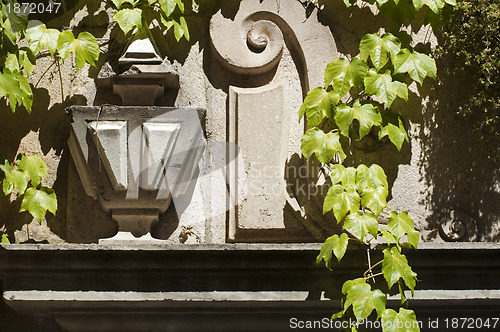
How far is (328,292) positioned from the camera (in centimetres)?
360

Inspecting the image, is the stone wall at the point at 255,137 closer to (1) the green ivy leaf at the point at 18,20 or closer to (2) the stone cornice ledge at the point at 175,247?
(2) the stone cornice ledge at the point at 175,247

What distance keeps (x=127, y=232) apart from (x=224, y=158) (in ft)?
1.64

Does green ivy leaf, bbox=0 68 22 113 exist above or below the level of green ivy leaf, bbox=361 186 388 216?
above

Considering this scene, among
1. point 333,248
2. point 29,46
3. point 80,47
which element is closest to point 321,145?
point 333,248

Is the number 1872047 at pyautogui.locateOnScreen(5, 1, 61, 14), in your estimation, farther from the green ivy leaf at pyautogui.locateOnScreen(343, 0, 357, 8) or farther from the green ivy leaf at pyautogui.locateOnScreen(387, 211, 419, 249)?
the green ivy leaf at pyautogui.locateOnScreen(387, 211, 419, 249)

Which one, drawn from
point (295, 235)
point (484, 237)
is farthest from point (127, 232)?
point (484, 237)

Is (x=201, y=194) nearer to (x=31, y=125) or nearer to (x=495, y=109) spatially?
(x=31, y=125)

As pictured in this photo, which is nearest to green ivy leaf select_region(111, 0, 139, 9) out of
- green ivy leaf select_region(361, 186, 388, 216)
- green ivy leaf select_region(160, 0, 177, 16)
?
green ivy leaf select_region(160, 0, 177, 16)

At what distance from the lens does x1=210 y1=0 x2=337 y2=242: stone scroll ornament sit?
12.3 ft

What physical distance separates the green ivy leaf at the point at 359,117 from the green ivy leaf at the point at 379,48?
0.17 metres

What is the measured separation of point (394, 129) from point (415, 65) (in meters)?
0.26

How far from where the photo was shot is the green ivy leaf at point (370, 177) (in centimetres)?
356

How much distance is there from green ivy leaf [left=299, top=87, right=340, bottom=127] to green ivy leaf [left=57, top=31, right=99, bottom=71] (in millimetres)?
856

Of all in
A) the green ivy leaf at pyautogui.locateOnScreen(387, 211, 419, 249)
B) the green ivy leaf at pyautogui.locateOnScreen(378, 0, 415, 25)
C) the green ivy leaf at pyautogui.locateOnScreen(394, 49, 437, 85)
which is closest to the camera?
the green ivy leaf at pyautogui.locateOnScreen(387, 211, 419, 249)
